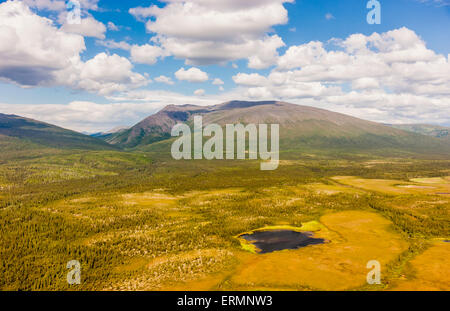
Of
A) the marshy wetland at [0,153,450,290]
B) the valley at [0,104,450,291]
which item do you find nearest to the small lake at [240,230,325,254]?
the marshy wetland at [0,153,450,290]

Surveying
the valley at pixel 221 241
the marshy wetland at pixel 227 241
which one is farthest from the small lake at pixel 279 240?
the valley at pixel 221 241

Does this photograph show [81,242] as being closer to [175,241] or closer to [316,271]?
[175,241]

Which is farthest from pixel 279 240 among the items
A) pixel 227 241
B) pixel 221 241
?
pixel 221 241

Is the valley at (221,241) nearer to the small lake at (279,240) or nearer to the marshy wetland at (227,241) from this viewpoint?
the marshy wetland at (227,241)

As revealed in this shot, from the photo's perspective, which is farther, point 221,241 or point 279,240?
point 279,240

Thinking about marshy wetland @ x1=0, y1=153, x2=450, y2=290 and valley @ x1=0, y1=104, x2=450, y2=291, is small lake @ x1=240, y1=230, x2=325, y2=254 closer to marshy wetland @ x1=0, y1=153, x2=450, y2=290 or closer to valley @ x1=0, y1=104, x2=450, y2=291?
marshy wetland @ x1=0, y1=153, x2=450, y2=290

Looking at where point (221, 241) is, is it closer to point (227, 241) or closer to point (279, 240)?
point (227, 241)

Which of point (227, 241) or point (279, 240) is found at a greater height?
point (227, 241)

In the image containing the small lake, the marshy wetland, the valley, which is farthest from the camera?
the small lake
